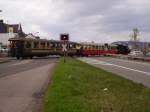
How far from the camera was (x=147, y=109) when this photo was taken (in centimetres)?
1114

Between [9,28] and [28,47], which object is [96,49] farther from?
[9,28]

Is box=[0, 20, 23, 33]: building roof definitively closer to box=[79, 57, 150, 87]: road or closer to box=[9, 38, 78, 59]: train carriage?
box=[9, 38, 78, 59]: train carriage

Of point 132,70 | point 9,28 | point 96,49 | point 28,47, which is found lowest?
point 132,70

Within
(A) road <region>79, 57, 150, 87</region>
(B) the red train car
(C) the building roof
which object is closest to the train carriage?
(B) the red train car

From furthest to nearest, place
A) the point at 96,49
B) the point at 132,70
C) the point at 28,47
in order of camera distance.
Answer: the point at 96,49 → the point at 28,47 → the point at 132,70

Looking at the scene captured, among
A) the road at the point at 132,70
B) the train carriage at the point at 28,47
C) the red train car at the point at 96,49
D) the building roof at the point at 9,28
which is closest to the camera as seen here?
the road at the point at 132,70

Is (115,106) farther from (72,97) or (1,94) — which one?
(1,94)

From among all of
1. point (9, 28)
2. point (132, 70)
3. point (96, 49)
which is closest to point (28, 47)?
point (96, 49)

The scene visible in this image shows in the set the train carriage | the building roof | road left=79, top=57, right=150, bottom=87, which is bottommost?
road left=79, top=57, right=150, bottom=87

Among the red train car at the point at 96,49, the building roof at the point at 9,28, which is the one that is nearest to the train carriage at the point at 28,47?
the red train car at the point at 96,49

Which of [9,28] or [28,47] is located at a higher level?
[9,28]

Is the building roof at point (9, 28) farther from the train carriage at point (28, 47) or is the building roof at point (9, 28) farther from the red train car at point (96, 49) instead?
the train carriage at point (28, 47)

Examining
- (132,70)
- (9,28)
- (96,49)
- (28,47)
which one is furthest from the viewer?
(9,28)

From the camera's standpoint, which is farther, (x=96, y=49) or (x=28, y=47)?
(x=96, y=49)
